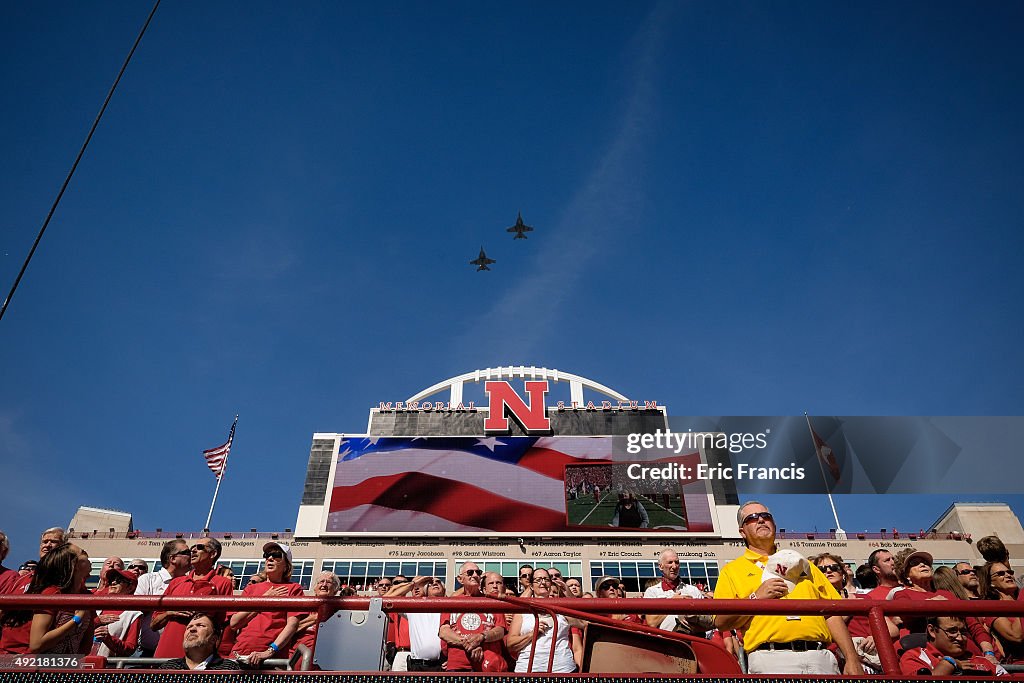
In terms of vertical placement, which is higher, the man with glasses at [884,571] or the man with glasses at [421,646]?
the man with glasses at [884,571]

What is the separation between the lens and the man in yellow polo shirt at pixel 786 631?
12.1 ft

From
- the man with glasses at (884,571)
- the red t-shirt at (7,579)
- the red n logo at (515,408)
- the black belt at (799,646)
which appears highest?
the red n logo at (515,408)

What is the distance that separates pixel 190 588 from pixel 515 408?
38.4 metres

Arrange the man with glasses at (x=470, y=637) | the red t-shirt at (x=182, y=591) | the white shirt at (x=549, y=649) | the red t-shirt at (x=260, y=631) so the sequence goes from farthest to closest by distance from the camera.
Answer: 1. the man with glasses at (x=470, y=637)
2. the white shirt at (x=549, y=649)
3. the red t-shirt at (x=260, y=631)
4. the red t-shirt at (x=182, y=591)

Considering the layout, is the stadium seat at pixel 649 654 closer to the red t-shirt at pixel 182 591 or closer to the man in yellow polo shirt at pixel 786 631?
the man in yellow polo shirt at pixel 786 631

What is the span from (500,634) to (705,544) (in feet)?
114

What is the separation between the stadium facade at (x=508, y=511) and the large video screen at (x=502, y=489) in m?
0.08

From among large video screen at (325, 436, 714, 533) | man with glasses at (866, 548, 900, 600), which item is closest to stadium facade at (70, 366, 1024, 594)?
large video screen at (325, 436, 714, 533)

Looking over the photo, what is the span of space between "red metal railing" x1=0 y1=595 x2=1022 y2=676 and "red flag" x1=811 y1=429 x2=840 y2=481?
140 feet

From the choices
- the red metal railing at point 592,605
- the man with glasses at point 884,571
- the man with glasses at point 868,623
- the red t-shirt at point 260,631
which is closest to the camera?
the red metal railing at point 592,605

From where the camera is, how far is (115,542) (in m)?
40.6

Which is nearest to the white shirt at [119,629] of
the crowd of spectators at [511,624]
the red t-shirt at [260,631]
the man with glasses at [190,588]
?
the crowd of spectators at [511,624]

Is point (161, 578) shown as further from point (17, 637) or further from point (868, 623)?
point (868, 623)

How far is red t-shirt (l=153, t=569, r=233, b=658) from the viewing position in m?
5.31
